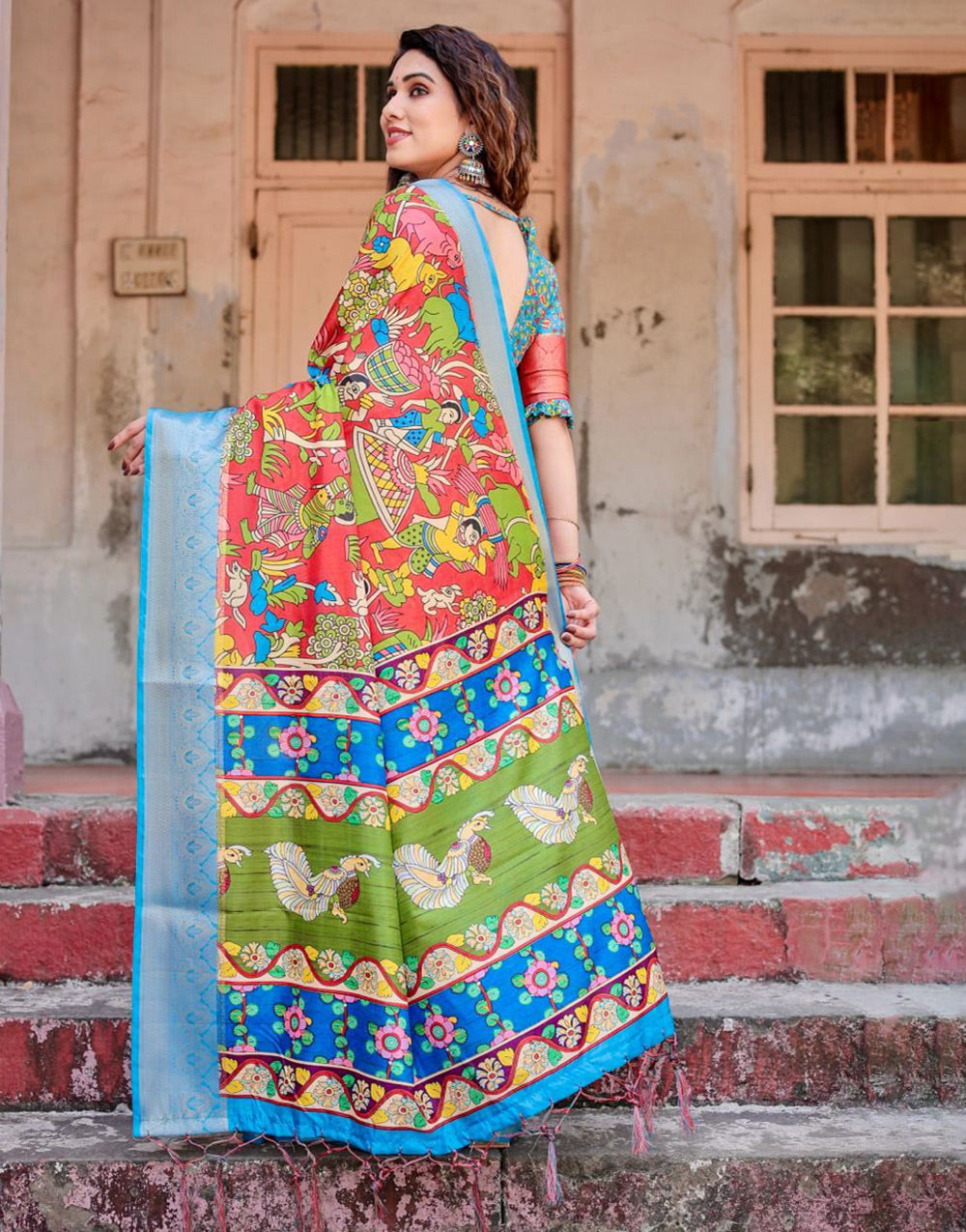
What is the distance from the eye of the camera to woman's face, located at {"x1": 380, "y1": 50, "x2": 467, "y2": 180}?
235 centimetres

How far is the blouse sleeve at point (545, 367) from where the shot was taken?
240 cm

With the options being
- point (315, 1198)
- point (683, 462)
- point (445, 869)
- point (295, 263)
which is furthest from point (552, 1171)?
point (295, 263)

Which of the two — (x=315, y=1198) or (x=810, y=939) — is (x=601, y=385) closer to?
(x=810, y=939)

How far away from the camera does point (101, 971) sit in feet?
9.66

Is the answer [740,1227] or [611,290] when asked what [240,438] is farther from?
[611,290]

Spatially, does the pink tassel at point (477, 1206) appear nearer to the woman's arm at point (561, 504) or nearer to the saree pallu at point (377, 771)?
the saree pallu at point (377, 771)

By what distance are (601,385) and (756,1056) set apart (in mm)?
3146

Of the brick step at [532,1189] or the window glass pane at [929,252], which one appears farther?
the window glass pane at [929,252]

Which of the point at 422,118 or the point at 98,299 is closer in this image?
the point at 422,118

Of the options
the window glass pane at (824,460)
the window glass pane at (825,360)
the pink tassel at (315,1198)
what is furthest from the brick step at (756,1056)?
the window glass pane at (825,360)

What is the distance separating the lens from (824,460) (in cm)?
545

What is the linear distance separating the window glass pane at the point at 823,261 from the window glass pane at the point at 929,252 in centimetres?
11

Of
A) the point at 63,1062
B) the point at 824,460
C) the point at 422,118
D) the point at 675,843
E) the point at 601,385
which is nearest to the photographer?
the point at 422,118

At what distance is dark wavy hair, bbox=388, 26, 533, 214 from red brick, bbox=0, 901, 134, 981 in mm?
1709
